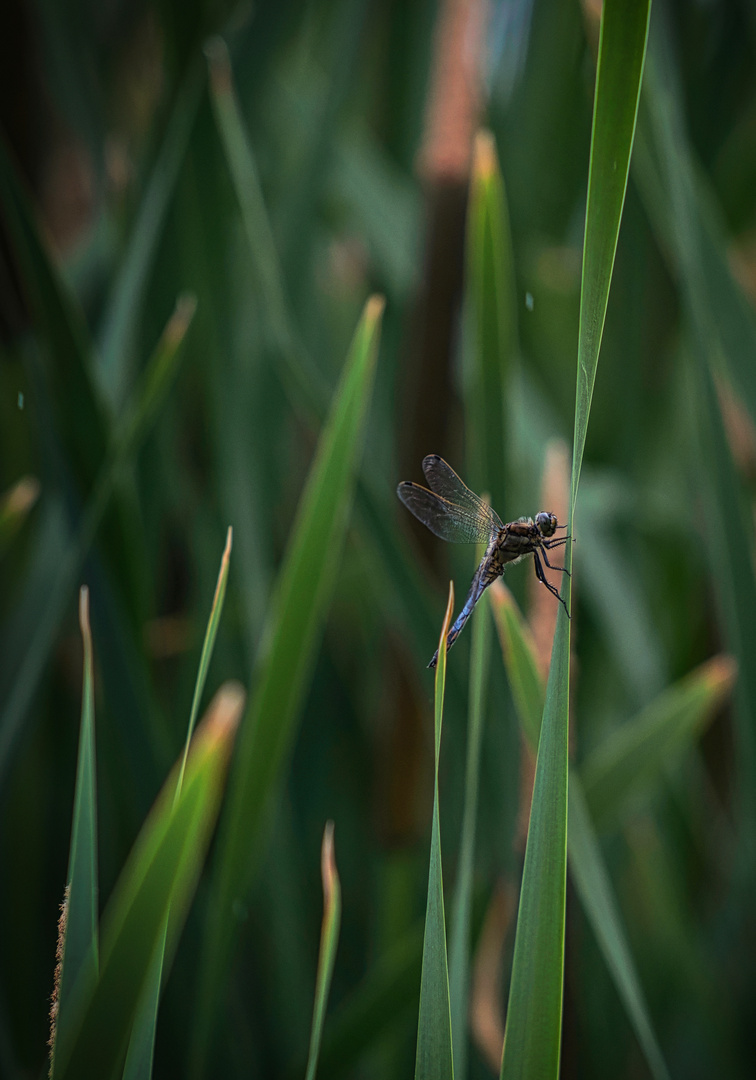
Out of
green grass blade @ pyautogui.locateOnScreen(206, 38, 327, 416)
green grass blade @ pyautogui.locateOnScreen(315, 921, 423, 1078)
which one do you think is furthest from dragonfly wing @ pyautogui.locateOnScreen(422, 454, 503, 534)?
green grass blade @ pyautogui.locateOnScreen(315, 921, 423, 1078)

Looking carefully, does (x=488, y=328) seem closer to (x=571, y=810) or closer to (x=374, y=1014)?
(x=571, y=810)

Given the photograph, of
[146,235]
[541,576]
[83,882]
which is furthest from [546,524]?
[146,235]

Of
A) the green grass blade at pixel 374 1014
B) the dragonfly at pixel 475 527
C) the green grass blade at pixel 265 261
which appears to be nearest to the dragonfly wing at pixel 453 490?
the dragonfly at pixel 475 527

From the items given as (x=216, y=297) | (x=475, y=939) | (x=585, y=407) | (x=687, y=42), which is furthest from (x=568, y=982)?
(x=687, y=42)

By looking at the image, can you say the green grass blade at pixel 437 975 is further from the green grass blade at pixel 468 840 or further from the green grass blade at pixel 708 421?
the green grass blade at pixel 708 421

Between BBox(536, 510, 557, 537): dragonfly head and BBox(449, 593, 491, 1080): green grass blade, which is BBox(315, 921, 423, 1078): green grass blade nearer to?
BBox(449, 593, 491, 1080): green grass blade
